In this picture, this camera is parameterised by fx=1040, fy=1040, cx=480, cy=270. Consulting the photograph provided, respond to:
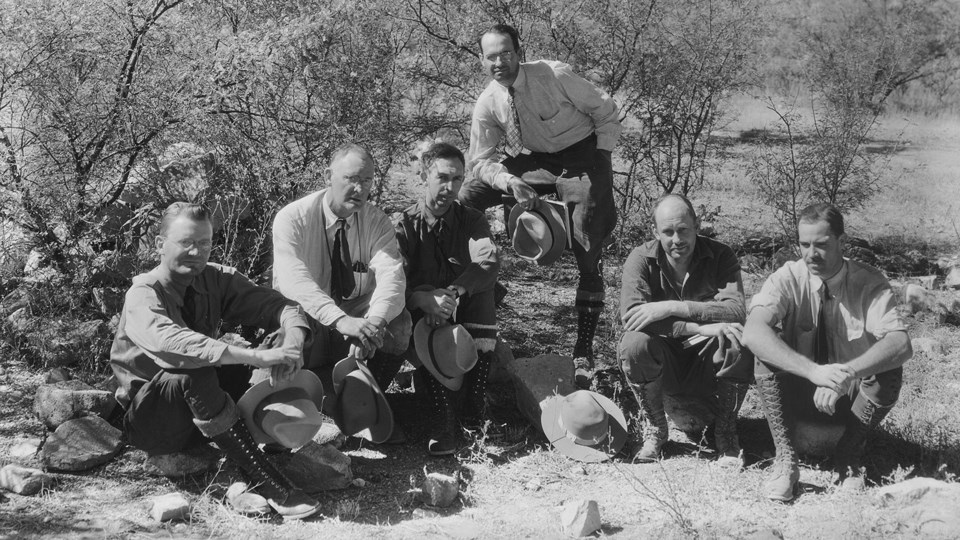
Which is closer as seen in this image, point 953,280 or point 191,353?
point 191,353

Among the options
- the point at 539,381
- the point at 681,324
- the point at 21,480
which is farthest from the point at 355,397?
the point at 681,324

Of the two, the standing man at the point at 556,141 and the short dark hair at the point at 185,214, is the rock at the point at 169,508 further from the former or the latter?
the standing man at the point at 556,141

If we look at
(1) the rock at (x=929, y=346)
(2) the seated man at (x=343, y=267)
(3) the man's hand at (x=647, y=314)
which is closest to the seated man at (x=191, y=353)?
(2) the seated man at (x=343, y=267)

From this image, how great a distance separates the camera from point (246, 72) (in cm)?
602

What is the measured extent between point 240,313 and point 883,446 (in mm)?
2951

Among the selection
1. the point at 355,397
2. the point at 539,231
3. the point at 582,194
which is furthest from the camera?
the point at 582,194

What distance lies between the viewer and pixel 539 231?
539 cm

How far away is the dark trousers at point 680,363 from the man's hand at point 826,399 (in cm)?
43

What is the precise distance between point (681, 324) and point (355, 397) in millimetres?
1481

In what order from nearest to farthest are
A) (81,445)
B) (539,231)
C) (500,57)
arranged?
1. (81,445)
2. (539,231)
3. (500,57)

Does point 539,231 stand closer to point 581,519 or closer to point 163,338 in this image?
point 581,519

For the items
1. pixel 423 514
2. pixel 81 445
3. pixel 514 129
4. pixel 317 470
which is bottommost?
pixel 423 514

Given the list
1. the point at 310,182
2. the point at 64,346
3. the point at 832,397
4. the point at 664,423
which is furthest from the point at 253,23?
the point at 832,397

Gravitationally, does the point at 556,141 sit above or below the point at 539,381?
above
